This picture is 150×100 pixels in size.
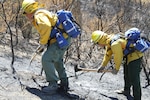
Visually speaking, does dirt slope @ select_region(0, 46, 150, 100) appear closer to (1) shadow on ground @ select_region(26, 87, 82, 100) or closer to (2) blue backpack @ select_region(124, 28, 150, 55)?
(1) shadow on ground @ select_region(26, 87, 82, 100)

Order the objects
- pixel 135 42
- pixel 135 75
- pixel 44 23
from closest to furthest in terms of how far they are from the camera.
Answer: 1. pixel 44 23
2. pixel 135 42
3. pixel 135 75

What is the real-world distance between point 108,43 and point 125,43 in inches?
11.5

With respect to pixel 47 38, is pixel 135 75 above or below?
below

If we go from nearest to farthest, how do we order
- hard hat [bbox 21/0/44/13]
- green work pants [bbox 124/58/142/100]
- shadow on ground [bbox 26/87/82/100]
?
hard hat [bbox 21/0/44/13] < shadow on ground [bbox 26/87/82/100] < green work pants [bbox 124/58/142/100]

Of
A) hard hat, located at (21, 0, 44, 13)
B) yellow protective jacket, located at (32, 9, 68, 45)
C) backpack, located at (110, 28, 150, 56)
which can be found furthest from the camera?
backpack, located at (110, 28, 150, 56)

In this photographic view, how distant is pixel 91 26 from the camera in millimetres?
10219

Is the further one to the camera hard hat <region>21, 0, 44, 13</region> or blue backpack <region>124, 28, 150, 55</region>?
blue backpack <region>124, 28, 150, 55</region>

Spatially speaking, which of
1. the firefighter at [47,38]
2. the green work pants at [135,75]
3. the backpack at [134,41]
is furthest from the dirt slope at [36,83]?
the backpack at [134,41]

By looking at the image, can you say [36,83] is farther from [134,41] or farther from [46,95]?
[134,41]

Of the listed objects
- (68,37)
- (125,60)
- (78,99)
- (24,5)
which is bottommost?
(78,99)

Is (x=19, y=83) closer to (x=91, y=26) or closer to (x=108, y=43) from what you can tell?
(x=108, y=43)

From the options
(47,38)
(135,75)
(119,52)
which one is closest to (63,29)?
(47,38)

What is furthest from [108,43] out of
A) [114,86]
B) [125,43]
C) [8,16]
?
[8,16]

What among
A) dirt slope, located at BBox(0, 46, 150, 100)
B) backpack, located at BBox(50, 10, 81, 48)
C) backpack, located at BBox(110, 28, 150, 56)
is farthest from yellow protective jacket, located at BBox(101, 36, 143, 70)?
dirt slope, located at BBox(0, 46, 150, 100)
